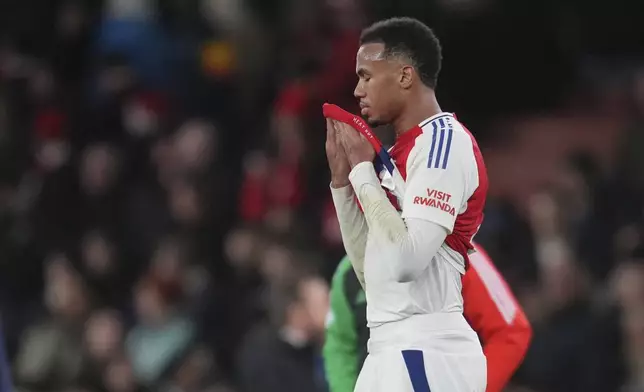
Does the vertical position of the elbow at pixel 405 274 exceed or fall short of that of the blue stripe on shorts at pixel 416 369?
it exceeds it

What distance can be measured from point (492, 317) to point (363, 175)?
3.51 feet

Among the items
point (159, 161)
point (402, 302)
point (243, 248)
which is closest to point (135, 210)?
point (159, 161)

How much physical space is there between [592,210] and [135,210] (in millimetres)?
3431

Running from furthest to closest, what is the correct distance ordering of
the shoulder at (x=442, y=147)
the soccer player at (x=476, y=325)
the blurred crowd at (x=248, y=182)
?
1. the blurred crowd at (x=248, y=182)
2. the soccer player at (x=476, y=325)
3. the shoulder at (x=442, y=147)

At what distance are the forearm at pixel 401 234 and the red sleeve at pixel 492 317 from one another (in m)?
0.92

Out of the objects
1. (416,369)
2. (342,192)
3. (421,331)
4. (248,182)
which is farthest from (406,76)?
(248,182)

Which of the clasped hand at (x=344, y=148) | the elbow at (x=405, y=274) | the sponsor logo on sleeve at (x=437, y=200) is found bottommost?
the elbow at (x=405, y=274)

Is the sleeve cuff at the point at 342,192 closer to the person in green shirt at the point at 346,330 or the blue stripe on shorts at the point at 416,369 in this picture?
the blue stripe on shorts at the point at 416,369

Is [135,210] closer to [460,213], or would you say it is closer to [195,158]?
[195,158]

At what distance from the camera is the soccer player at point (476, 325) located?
14.9ft

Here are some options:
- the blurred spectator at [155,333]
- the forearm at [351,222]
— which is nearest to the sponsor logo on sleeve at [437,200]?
the forearm at [351,222]

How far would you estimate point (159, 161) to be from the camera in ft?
33.7

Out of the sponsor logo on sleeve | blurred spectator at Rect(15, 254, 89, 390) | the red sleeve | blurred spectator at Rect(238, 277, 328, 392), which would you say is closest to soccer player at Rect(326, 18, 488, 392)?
the sponsor logo on sleeve

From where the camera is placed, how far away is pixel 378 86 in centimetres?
380
